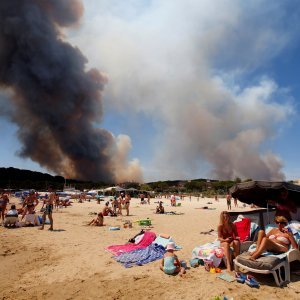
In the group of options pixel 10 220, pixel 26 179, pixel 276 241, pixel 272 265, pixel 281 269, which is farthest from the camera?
pixel 26 179

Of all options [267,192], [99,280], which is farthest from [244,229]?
[99,280]

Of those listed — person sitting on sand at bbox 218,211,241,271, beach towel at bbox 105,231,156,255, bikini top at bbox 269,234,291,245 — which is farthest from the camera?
beach towel at bbox 105,231,156,255

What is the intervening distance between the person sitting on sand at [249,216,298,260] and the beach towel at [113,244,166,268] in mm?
2467

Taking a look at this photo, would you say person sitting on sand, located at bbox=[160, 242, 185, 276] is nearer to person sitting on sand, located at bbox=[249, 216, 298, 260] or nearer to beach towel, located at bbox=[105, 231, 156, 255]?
person sitting on sand, located at bbox=[249, 216, 298, 260]

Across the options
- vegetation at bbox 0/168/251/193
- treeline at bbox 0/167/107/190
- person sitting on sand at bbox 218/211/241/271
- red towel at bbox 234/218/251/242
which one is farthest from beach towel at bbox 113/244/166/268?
treeline at bbox 0/167/107/190

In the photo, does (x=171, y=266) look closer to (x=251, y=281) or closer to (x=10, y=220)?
(x=251, y=281)

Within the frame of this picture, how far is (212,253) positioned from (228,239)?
456 mm

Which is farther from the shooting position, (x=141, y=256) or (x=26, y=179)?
(x=26, y=179)

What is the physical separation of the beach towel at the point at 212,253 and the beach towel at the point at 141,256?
1073mm

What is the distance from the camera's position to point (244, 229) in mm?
7406

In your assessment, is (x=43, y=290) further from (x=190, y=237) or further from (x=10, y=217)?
(x=10, y=217)

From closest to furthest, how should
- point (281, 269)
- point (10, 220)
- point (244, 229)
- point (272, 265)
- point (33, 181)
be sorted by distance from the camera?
A: point (272, 265), point (281, 269), point (244, 229), point (10, 220), point (33, 181)

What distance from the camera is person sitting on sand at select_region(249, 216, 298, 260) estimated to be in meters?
5.38

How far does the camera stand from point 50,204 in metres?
12.7
